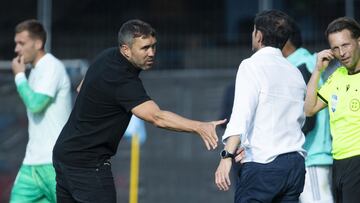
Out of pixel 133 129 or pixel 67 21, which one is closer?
pixel 133 129

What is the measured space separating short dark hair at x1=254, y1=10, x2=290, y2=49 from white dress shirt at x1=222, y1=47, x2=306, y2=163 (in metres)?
0.06

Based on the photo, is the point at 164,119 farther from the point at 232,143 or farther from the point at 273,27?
the point at 273,27

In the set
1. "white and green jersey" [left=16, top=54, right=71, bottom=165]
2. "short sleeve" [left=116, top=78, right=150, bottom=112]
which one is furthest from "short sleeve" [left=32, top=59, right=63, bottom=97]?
"short sleeve" [left=116, top=78, right=150, bottom=112]

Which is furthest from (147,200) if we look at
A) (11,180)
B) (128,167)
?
(11,180)

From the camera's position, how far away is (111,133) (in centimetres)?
617

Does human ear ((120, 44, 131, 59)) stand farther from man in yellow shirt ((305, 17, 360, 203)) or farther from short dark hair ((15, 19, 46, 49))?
short dark hair ((15, 19, 46, 49))

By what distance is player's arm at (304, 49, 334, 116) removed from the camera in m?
6.72

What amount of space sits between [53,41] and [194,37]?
6.79ft

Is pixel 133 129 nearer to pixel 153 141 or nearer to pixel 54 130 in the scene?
pixel 153 141

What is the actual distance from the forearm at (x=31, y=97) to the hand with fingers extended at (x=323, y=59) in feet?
7.25

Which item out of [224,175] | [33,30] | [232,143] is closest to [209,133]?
[232,143]

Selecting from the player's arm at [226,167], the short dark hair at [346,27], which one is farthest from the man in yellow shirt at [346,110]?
the player's arm at [226,167]

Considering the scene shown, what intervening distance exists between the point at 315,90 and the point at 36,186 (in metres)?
2.38

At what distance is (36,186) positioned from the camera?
7562 millimetres
